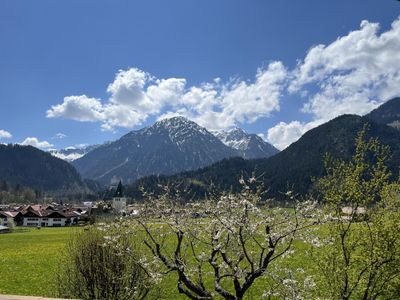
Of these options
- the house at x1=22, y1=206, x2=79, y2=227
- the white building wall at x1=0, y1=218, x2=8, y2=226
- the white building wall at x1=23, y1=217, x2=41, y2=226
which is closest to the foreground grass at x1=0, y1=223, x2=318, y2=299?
the white building wall at x1=0, y1=218, x2=8, y2=226

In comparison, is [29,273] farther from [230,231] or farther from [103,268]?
[230,231]

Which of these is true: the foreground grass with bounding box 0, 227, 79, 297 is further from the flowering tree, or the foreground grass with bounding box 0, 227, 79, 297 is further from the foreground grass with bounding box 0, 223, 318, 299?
the flowering tree

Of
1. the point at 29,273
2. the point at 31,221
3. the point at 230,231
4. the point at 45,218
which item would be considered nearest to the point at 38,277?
the point at 29,273

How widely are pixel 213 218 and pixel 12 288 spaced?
2615 cm

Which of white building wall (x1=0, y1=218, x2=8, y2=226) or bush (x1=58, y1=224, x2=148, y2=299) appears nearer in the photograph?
bush (x1=58, y1=224, x2=148, y2=299)

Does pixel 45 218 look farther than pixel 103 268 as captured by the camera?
Yes

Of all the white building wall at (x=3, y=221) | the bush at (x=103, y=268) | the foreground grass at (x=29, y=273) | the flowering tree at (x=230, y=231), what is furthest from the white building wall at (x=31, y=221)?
the flowering tree at (x=230, y=231)

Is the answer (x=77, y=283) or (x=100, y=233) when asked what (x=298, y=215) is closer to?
(x=100, y=233)

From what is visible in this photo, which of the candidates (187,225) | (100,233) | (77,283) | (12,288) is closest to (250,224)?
(187,225)

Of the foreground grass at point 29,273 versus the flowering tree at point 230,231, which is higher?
the flowering tree at point 230,231

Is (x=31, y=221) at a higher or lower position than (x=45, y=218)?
lower

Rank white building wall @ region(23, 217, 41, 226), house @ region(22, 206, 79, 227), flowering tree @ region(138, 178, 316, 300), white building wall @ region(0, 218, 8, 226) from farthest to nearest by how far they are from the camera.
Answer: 1. house @ region(22, 206, 79, 227)
2. white building wall @ region(23, 217, 41, 226)
3. white building wall @ region(0, 218, 8, 226)
4. flowering tree @ region(138, 178, 316, 300)

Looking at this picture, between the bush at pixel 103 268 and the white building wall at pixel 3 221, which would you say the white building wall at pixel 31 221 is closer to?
the white building wall at pixel 3 221

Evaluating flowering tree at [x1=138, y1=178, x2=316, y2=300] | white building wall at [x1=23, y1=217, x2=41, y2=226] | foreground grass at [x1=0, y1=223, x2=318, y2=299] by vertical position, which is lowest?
foreground grass at [x1=0, y1=223, x2=318, y2=299]
